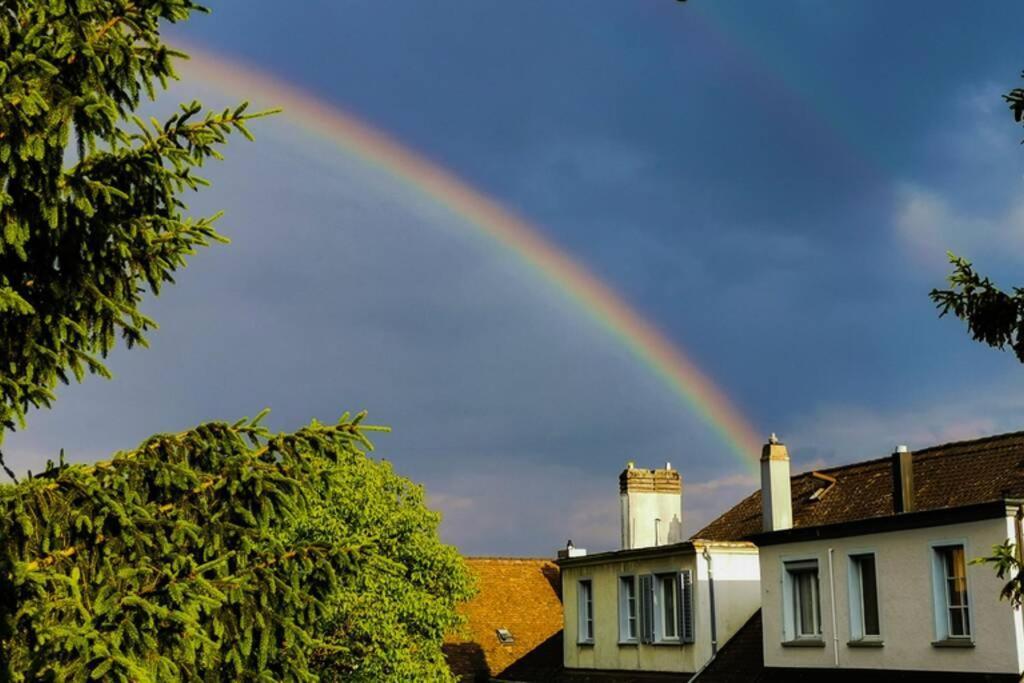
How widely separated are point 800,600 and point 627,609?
27.7 feet

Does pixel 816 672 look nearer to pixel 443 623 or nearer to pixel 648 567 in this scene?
pixel 648 567

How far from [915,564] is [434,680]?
1507 centimetres

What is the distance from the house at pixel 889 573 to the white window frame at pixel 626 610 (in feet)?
12.7

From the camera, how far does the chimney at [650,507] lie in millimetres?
39875

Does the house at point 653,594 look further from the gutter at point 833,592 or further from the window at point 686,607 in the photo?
the gutter at point 833,592

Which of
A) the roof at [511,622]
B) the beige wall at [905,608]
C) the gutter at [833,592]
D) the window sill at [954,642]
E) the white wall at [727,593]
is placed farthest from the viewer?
the roof at [511,622]

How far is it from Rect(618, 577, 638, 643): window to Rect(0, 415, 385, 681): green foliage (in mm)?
26305

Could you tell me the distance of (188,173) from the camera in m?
12.9

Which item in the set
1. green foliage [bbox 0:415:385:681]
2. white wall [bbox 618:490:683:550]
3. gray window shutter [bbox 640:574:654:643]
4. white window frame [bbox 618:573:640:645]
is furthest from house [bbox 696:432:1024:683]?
green foliage [bbox 0:415:385:681]

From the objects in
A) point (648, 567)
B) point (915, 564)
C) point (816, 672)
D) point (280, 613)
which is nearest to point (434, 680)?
point (648, 567)

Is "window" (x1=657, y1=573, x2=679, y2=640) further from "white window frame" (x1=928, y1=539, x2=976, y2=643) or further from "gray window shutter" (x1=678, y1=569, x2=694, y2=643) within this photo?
"white window frame" (x1=928, y1=539, x2=976, y2=643)

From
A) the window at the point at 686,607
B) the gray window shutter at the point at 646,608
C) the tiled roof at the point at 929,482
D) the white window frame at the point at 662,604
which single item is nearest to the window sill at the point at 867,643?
the tiled roof at the point at 929,482

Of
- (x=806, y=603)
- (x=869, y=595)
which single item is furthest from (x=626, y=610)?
(x=869, y=595)

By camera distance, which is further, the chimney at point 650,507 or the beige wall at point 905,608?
the chimney at point 650,507
